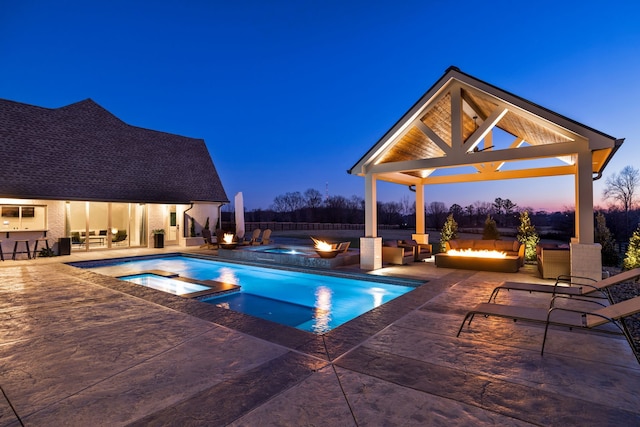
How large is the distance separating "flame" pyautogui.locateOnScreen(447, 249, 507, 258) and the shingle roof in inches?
607

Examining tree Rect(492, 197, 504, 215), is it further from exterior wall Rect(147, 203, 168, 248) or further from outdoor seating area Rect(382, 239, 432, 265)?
exterior wall Rect(147, 203, 168, 248)

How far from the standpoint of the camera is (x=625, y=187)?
3916 centimetres

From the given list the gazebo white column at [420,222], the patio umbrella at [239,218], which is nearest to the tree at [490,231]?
the gazebo white column at [420,222]

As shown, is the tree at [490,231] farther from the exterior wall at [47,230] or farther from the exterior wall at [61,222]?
the exterior wall at [47,230]

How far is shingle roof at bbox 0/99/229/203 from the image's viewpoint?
15.2 metres

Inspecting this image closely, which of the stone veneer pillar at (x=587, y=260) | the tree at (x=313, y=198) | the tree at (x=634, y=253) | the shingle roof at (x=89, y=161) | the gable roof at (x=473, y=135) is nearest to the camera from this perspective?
the stone veneer pillar at (x=587, y=260)

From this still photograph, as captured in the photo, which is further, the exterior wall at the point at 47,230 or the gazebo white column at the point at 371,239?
the exterior wall at the point at 47,230

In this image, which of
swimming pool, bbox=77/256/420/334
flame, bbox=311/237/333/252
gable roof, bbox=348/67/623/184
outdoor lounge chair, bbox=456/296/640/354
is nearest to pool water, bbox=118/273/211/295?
swimming pool, bbox=77/256/420/334

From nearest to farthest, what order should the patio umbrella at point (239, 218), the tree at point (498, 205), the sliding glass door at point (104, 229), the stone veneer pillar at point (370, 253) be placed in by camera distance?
the stone veneer pillar at point (370, 253)
the patio umbrella at point (239, 218)
the sliding glass door at point (104, 229)
the tree at point (498, 205)

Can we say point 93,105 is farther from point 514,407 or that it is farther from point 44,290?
point 514,407

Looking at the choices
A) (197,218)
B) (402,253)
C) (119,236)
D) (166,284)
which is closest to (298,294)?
A: (402,253)

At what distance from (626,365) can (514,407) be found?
1963mm

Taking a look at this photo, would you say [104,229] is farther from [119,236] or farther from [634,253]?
[634,253]

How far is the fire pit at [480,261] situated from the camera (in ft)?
32.3
